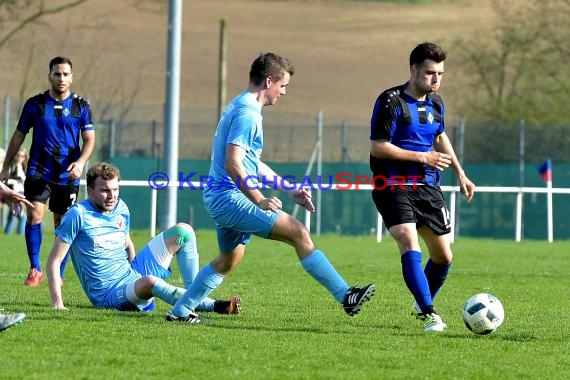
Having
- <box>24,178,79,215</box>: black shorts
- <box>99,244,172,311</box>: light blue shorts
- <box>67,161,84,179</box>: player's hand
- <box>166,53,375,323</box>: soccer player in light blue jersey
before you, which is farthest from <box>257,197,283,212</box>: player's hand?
<box>24,178,79,215</box>: black shorts

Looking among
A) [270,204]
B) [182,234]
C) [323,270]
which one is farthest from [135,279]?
[270,204]

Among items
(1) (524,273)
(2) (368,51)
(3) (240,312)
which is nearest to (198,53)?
(2) (368,51)

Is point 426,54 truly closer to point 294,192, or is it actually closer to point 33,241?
point 294,192

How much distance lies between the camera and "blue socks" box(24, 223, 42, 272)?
11961 millimetres

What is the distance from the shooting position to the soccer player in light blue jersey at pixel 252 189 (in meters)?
8.42

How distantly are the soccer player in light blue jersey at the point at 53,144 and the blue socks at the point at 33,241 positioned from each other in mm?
75

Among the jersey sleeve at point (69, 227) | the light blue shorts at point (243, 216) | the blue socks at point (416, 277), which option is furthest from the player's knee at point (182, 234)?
the blue socks at point (416, 277)

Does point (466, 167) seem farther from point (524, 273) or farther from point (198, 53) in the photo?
point (198, 53)

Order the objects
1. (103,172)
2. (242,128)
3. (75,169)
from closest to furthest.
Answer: (242,128), (103,172), (75,169)

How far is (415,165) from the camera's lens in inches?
362

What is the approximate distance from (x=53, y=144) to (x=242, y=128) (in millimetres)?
3763

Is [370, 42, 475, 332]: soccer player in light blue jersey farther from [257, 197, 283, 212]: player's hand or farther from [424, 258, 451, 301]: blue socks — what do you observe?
[257, 197, 283, 212]: player's hand

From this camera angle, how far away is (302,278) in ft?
44.7

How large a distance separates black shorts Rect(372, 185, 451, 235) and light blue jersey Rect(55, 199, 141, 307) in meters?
1.97
